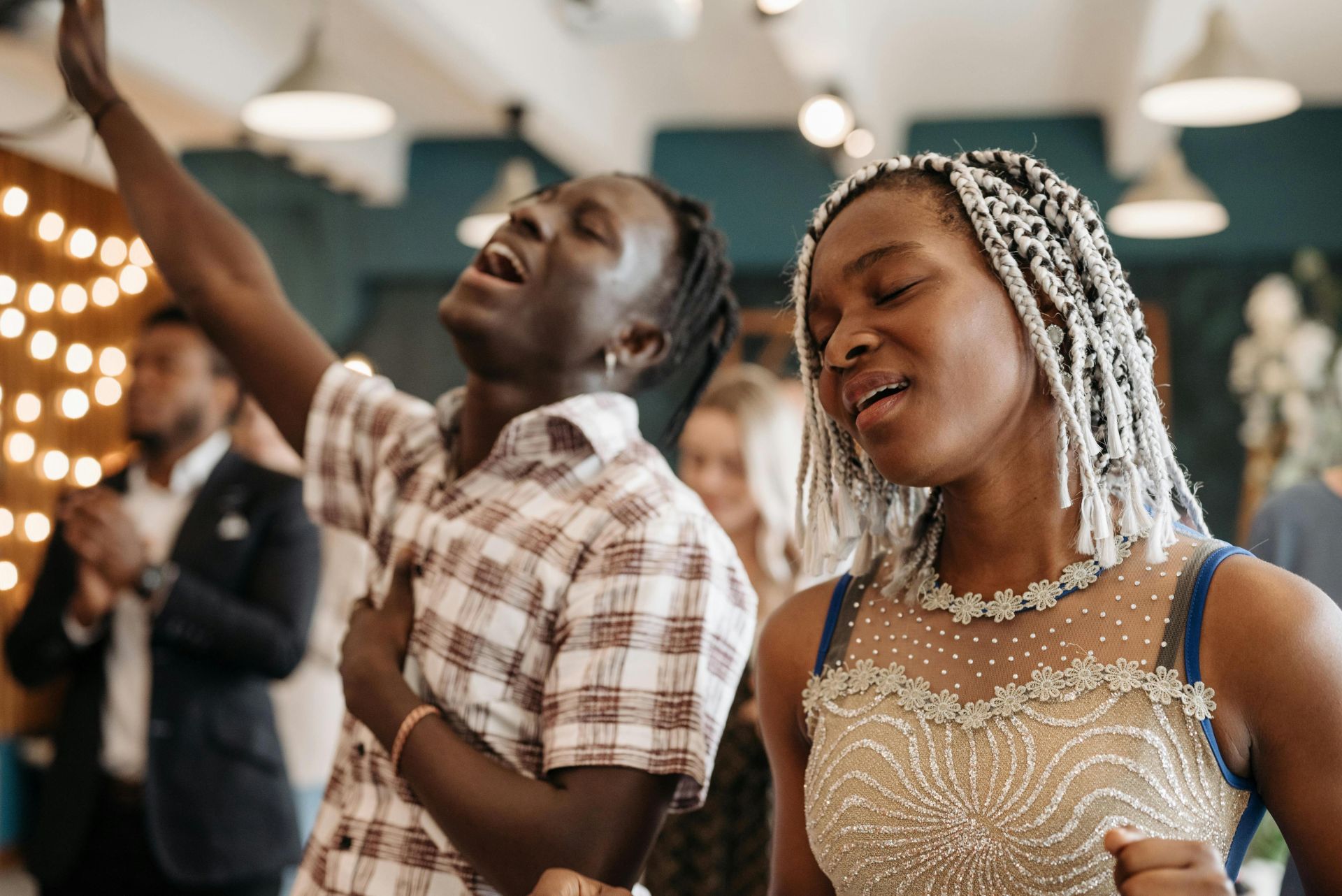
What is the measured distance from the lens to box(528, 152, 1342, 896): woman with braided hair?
89 centimetres

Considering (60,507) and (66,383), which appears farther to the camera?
(66,383)

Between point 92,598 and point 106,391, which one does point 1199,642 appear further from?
point 106,391

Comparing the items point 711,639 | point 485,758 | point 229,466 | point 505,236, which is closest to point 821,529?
point 711,639

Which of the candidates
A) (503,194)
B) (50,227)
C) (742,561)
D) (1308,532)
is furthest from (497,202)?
(1308,532)

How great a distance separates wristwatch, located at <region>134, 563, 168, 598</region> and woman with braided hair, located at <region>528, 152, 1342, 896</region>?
1.63 m

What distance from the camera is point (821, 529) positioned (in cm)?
117

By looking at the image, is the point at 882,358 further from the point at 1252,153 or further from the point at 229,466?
the point at 1252,153

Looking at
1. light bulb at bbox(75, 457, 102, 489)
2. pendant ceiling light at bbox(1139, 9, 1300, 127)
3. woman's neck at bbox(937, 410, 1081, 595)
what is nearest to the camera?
woman's neck at bbox(937, 410, 1081, 595)

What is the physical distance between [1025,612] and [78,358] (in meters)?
5.13

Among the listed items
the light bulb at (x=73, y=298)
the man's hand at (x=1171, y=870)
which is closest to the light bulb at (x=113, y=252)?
the light bulb at (x=73, y=298)

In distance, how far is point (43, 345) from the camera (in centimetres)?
504

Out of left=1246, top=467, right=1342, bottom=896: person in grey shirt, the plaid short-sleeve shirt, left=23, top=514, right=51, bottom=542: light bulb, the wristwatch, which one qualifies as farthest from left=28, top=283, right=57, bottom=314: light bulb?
left=1246, top=467, right=1342, bottom=896: person in grey shirt

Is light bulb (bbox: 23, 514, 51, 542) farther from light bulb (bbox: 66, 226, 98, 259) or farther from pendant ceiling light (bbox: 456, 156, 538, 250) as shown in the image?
pendant ceiling light (bbox: 456, 156, 538, 250)

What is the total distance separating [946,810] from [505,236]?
79cm
